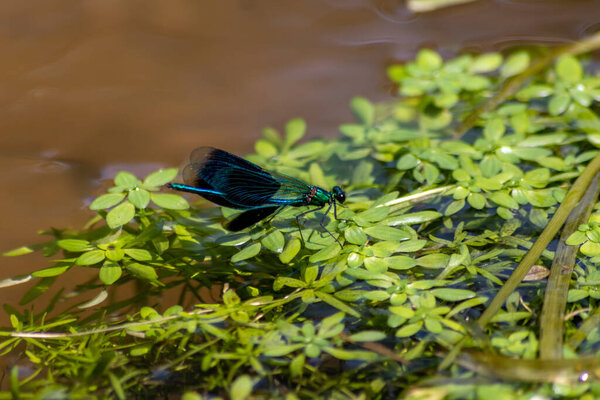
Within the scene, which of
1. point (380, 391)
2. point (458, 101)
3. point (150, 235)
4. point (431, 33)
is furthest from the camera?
point (431, 33)

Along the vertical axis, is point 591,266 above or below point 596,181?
below

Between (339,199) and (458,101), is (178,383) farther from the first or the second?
(458,101)

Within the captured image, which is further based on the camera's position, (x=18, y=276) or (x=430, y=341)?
(x=18, y=276)

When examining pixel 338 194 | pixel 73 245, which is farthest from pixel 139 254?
pixel 338 194

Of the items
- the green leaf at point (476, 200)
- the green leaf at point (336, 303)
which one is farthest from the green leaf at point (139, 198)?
the green leaf at point (476, 200)

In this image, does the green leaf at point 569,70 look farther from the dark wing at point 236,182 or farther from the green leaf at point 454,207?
the dark wing at point 236,182

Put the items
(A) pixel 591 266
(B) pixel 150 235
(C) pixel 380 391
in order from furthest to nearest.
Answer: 1. (B) pixel 150 235
2. (A) pixel 591 266
3. (C) pixel 380 391

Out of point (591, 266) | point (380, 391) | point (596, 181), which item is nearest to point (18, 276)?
point (380, 391)
